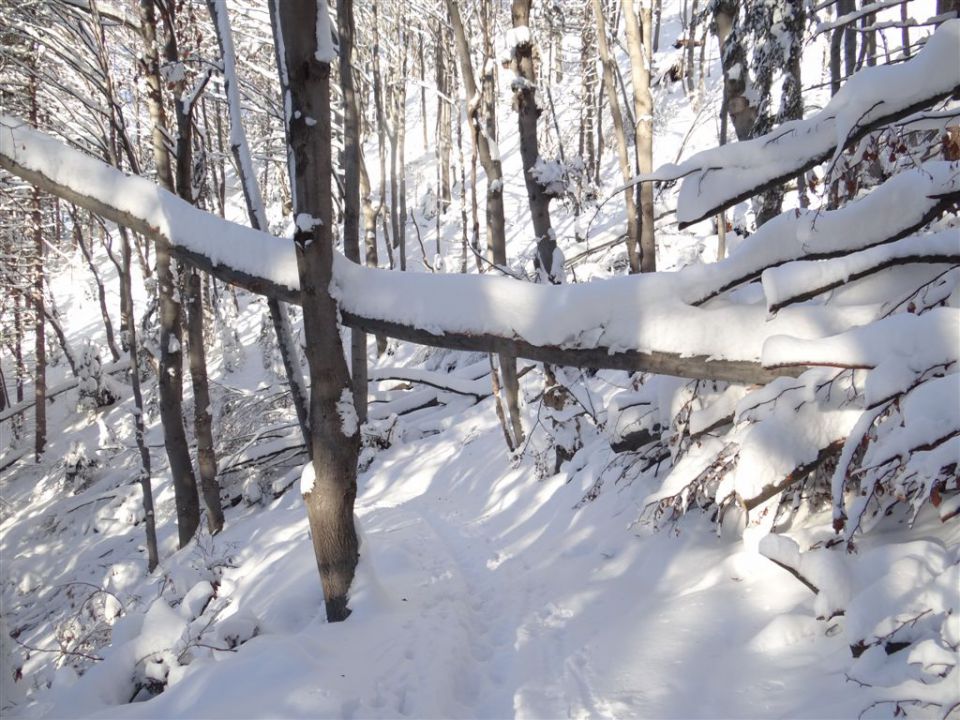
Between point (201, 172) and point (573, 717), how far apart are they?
8.48m

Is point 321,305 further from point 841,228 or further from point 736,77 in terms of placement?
point 736,77

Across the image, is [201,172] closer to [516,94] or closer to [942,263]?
[516,94]

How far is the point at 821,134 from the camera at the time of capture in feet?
9.70

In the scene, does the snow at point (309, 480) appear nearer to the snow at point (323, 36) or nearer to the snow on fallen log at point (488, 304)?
the snow on fallen log at point (488, 304)

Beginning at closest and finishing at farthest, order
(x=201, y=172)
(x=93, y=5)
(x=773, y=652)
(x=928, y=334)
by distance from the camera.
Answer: (x=928, y=334)
(x=773, y=652)
(x=93, y=5)
(x=201, y=172)

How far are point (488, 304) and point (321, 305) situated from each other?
0.97 meters

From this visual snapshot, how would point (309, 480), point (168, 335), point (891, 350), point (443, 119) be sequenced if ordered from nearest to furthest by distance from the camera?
point (891, 350) < point (309, 480) < point (168, 335) < point (443, 119)

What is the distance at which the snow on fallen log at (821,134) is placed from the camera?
259cm

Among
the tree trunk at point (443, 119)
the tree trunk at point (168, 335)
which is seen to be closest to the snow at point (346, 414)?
the tree trunk at point (168, 335)

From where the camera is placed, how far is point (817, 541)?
304 cm

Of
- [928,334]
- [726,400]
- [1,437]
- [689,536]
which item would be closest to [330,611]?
[689,536]

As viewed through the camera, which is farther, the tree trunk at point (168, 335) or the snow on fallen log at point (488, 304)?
the tree trunk at point (168, 335)

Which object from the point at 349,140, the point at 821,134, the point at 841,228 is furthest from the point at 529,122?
the point at 841,228

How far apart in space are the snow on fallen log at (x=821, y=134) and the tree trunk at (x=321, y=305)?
1701mm
